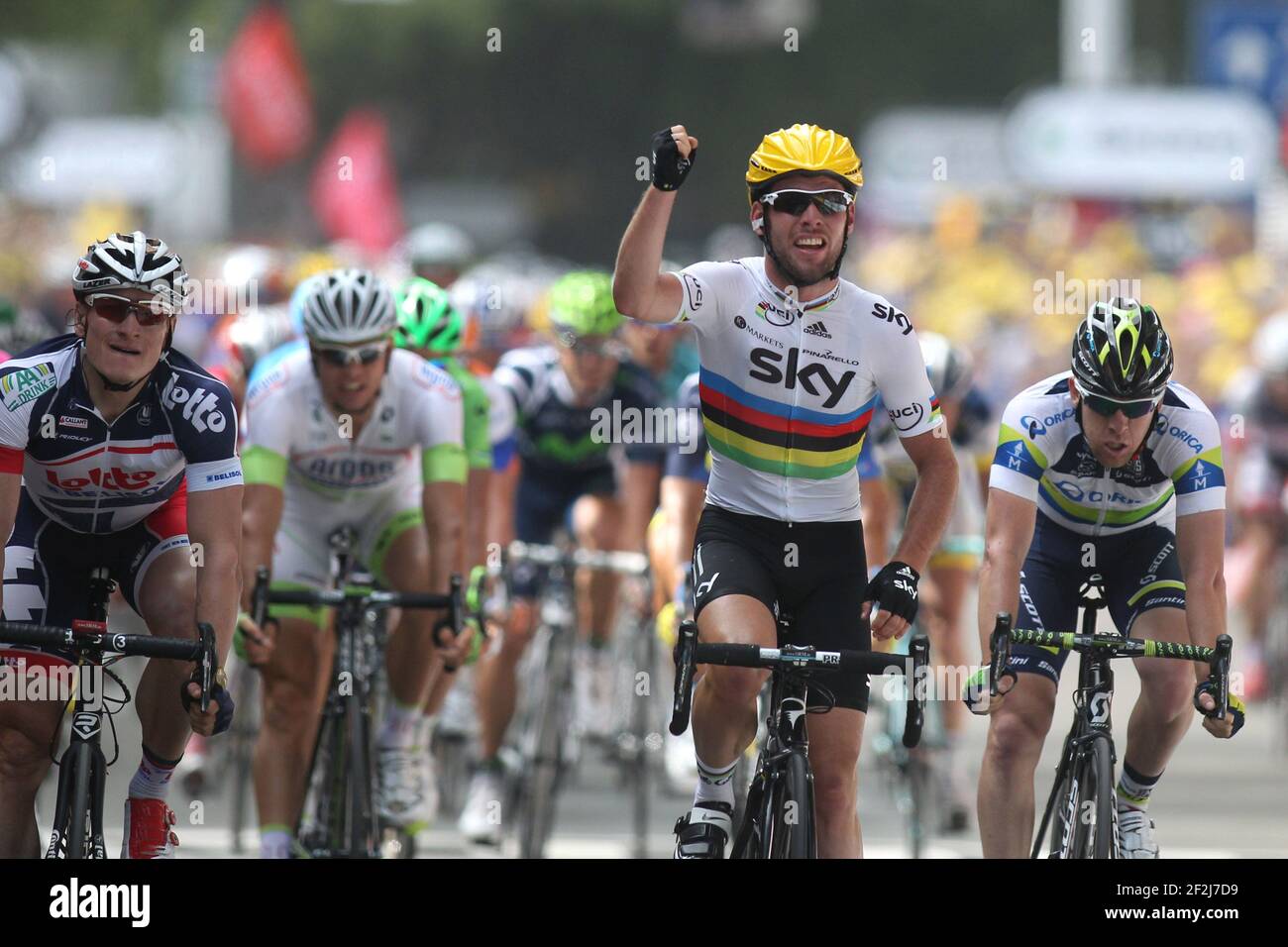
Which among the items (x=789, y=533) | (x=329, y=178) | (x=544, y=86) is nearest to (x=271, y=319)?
(x=789, y=533)

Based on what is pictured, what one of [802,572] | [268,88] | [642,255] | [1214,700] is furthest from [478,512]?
[268,88]

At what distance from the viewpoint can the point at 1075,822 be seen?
6.98m

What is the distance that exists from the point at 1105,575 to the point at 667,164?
2.20m

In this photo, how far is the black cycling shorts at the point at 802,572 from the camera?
6906 millimetres

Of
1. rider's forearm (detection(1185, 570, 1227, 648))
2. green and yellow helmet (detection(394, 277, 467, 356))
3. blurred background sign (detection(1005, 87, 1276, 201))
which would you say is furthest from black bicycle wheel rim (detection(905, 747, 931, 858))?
blurred background sign (detection(1005, 87, 1276, 201))

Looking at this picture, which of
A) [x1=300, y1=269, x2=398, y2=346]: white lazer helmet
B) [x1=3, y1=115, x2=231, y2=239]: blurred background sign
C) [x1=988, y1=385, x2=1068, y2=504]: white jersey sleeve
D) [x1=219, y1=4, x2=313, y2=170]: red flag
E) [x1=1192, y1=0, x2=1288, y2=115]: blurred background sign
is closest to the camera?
[x1=988, y1=385, x2=1068, y2=504]: white jersey sleeve

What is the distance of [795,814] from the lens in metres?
6.55

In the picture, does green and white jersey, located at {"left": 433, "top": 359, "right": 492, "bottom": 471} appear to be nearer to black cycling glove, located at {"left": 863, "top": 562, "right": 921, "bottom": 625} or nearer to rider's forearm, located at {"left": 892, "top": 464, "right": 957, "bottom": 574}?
rider's forearm, located at {"left": 892, "top": 464, "right": 957, "bottom": 574}

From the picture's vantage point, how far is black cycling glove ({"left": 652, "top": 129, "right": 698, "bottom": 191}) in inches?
251

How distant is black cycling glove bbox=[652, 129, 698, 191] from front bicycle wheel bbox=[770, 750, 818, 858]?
5.10 ft
